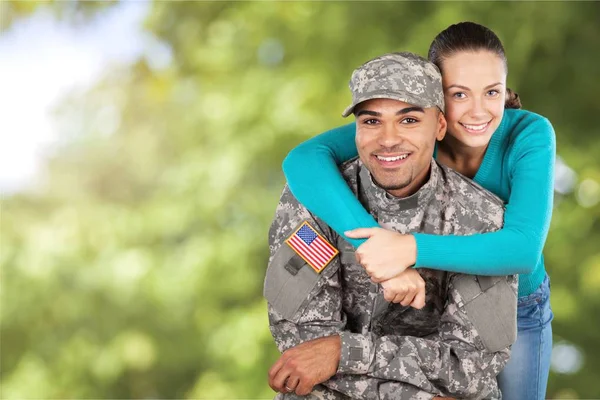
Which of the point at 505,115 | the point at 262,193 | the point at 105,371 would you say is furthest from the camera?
the point at 105,371

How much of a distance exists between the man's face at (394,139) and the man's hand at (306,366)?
0.41m

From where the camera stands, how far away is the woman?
2.03 meters

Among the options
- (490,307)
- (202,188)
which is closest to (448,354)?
(490,307)

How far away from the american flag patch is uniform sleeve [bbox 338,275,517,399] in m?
0.18

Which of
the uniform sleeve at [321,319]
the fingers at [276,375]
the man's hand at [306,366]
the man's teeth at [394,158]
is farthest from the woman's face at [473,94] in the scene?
the fingers at [276,375]

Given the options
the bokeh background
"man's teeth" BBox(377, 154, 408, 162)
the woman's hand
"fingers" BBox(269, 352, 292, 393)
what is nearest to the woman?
the woman's hand

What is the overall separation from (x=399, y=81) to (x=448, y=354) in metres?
0.64

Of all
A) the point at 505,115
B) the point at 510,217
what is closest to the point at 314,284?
the point at 510,217

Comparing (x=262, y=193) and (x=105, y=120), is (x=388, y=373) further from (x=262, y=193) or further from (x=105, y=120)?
(x=105, y=120)

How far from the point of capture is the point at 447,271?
2.22 m

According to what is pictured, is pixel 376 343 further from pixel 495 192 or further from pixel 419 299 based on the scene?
pixel 495 192

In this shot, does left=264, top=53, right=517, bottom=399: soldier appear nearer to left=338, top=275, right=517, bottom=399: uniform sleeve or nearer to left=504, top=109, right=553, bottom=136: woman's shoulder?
left=338, top=275, right=517, bottom=399: uniform sleeve

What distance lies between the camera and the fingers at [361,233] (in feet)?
6.72

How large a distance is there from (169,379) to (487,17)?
11.8ft
